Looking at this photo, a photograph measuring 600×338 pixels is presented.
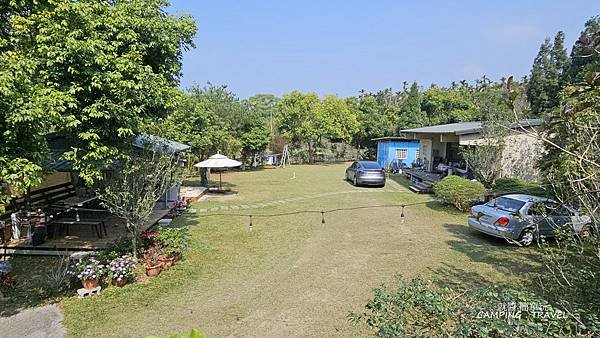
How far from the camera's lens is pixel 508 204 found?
1002 centimetres

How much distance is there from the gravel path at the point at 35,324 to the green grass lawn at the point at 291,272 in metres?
0.18

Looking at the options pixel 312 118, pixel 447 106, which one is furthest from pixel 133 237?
pixel 447 106

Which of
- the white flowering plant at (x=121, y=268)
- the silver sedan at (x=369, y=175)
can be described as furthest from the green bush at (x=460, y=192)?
the white flowering plant at (x=121, y=268)

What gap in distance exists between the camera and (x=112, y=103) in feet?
23.1

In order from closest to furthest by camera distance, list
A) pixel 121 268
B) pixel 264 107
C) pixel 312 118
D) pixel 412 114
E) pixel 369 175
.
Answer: pixel 121 268 < pixel 369 175 < pixel 312 118 < pixel 412 114 < pixel 264 107

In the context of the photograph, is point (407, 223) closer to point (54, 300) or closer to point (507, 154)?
point (507, 154)

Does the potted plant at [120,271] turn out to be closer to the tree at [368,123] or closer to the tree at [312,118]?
the tree at [312,118]

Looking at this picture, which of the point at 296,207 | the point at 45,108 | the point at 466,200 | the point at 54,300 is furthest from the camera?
the point at 296,207

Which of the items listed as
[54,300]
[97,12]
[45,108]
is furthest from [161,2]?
[54,300]

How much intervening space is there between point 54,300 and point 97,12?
5.63 m

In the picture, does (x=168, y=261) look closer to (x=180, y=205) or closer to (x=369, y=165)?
(x=180, y=205)

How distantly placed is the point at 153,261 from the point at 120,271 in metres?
0.86

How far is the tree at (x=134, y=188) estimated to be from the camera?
8.02 meters

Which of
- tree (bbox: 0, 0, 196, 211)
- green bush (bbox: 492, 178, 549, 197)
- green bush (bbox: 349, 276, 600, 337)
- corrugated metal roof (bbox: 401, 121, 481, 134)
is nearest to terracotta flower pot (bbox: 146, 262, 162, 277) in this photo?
tree (bbox: 0, 0, 196, 211)
